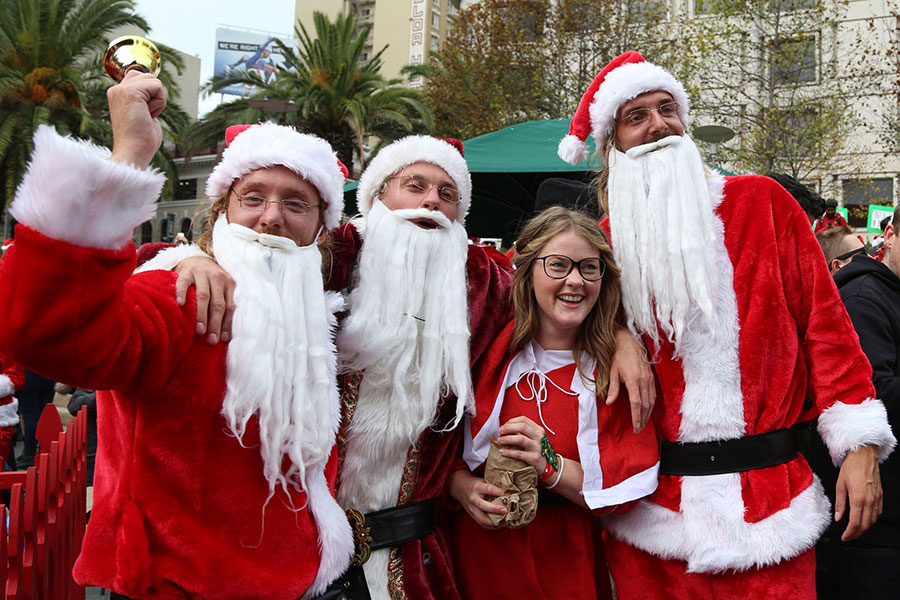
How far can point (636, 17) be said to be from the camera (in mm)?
18203

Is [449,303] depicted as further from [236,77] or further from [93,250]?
[236,77]

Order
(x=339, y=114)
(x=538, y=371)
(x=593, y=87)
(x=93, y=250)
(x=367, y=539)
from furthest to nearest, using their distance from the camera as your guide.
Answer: (x=339, y=114) → (x=593, y=87) → (x=538, y=371) → (x=367, y=539) → (x=93, y=250)

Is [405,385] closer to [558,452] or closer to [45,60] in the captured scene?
[558,452]

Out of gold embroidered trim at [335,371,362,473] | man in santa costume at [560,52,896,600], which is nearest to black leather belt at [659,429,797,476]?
man in santa costume at [560,52,896,600]

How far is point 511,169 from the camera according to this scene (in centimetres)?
628

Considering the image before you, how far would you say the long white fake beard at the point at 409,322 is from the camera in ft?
7.54

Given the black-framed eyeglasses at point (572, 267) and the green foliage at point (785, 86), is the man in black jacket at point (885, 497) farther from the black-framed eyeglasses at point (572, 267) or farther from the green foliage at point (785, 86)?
the green foliage at point (785, 86)

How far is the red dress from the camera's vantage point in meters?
2.35

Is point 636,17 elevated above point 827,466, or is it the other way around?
point 636,17

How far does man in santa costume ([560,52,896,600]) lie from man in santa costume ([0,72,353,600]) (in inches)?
41.5

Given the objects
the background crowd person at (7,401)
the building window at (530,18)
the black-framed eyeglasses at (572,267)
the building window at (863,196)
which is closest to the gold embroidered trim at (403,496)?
the black-framed eyeglasses at (572,267)

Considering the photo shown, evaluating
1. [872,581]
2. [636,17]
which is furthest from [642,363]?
[636,17]

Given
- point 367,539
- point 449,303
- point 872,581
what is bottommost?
point 872,581

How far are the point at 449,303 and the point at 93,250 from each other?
1.34 metres
